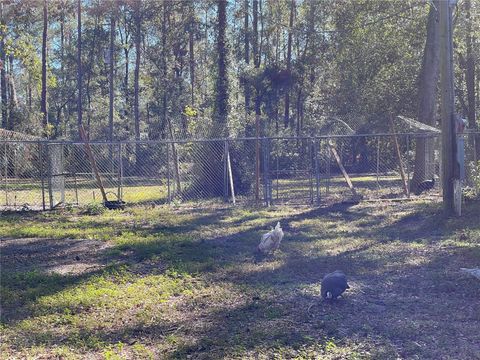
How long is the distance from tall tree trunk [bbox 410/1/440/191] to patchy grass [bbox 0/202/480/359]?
5041mm

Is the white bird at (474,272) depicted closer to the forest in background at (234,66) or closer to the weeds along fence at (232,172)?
the weeds along fence at (232,172)

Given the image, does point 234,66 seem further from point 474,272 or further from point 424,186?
point 474,272

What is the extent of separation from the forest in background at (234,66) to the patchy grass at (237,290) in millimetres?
4831

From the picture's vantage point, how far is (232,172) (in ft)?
52.5

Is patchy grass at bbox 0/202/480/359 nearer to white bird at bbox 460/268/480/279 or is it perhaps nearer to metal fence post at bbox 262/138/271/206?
white bird at bbox 460/268/480/279

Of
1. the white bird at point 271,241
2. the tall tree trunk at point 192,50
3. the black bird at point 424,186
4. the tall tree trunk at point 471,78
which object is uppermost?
the tall tree trunk at point 192,50

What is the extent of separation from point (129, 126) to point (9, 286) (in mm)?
34958

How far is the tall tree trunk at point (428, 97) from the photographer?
619 inches

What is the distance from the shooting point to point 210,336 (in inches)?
190

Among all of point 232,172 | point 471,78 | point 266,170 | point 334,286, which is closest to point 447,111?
point 266,170

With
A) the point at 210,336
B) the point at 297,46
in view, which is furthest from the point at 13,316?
the point at 297,46

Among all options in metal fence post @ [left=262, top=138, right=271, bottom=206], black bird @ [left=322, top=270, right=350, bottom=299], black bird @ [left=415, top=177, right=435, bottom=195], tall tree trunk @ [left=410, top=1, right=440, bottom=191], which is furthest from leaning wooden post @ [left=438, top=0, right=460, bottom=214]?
black bird @ [left=322, top=270, right=350, bottom=299]

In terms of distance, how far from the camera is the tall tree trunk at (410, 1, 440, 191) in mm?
15727

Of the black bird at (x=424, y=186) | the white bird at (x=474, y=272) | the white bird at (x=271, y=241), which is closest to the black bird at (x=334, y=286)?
the white bird at (x=474, y=272)
